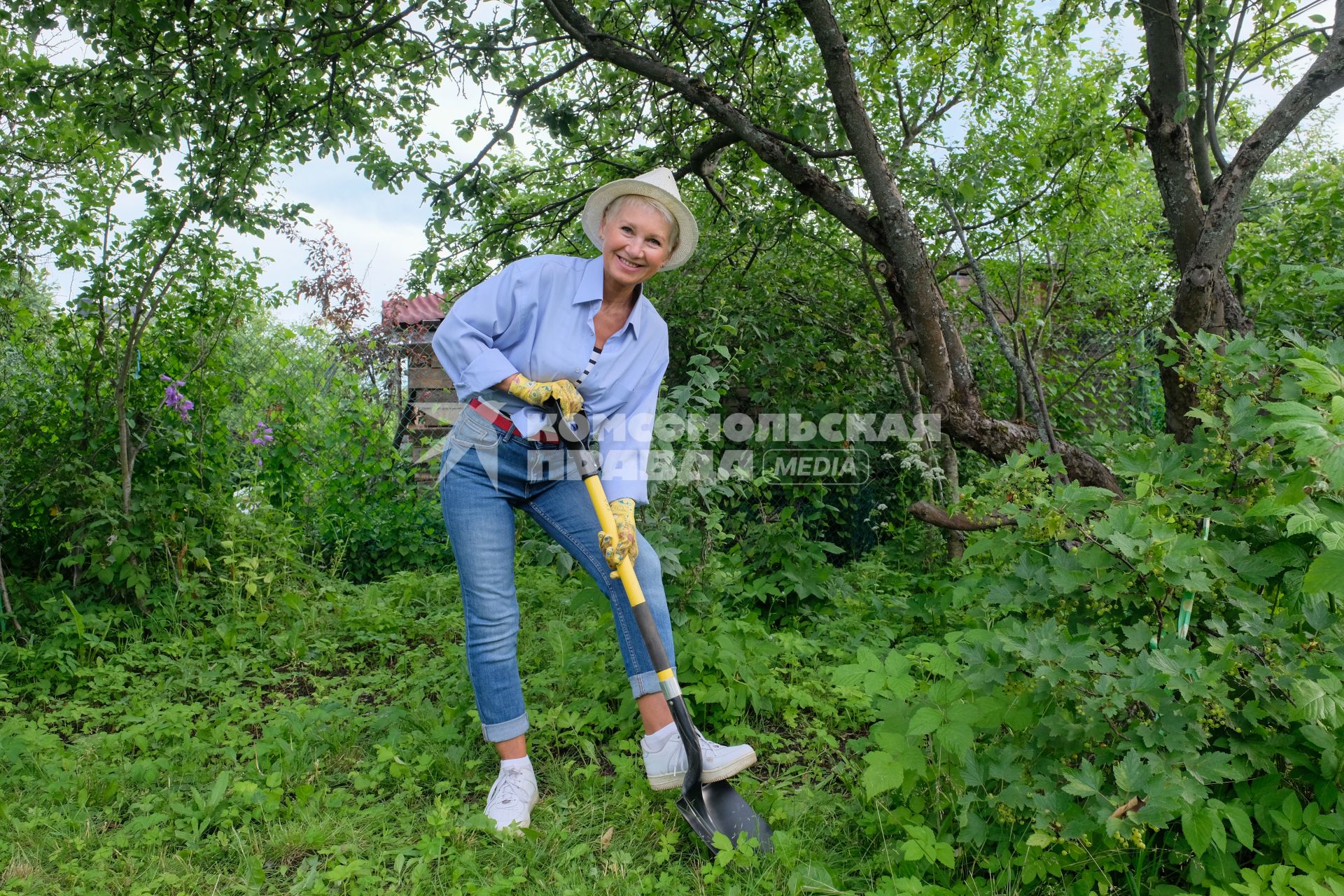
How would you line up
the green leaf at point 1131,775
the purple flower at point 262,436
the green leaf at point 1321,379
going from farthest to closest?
the purple flower at point 262,436 < the green leaf at point 1131,775 < the green leaf at point 1321,379

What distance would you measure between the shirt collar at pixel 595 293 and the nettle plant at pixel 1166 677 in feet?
3.50

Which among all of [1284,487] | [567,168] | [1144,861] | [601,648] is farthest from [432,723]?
[567,168]

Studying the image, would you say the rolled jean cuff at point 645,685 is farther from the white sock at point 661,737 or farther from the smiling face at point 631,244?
the smiling face at point 631,244

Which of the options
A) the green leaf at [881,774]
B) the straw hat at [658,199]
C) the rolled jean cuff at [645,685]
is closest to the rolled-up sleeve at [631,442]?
the straw hat at [658,199]

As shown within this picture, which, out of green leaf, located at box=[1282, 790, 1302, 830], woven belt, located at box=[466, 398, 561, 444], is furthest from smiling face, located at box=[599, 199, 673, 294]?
green leaf, located at box=[1282, 790, 1302, 830]

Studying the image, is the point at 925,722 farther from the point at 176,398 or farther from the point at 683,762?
the point at 176,398

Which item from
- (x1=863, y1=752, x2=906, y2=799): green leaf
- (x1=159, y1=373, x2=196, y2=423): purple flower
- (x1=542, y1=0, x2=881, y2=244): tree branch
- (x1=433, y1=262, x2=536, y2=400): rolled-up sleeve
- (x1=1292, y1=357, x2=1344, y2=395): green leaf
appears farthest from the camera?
(x1=159, y1=373, x2=196, y2=423): purple flower

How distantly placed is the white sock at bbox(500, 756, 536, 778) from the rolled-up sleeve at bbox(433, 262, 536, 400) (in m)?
1.05

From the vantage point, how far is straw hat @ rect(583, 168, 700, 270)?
247cm

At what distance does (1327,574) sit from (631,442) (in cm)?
163

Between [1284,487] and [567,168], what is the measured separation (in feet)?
14.3

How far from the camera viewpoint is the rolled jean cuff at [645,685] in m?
2.40

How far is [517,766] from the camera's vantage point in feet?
8.20

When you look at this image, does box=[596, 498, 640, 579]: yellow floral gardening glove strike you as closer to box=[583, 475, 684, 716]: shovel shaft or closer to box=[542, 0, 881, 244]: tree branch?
box=[583, 475, 684, 716]: shovel shaft
